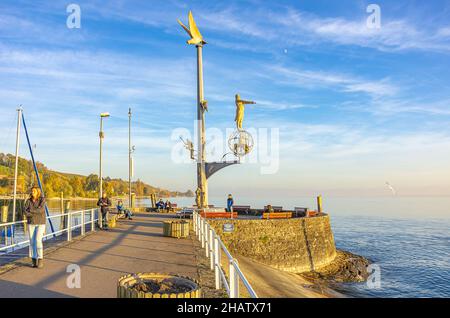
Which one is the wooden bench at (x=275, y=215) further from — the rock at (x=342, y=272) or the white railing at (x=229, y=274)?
the white railing at (x=229, y=274)

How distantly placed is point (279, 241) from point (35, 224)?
15.6 m

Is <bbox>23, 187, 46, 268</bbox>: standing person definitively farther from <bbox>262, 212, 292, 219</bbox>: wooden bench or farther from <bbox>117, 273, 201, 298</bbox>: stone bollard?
<bbox>262, 212, 292, 219</bbox>: wooden bench

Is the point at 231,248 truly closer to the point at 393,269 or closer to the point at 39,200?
the point at 39,200

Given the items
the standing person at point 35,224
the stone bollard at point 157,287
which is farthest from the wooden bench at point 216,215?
the stone bollard at point 157,287

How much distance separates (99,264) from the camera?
9.49 metres

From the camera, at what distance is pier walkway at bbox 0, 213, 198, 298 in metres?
7.00

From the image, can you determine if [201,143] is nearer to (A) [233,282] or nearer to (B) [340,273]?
(B) [340,273]

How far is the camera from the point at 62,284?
7348 mm

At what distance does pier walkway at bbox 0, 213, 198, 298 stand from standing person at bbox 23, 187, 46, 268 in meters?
0.31

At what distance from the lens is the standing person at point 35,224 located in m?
8.85

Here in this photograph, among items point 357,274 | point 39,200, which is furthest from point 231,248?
point 39,200

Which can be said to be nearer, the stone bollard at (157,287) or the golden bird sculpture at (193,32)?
the stone bollard at (157,287)

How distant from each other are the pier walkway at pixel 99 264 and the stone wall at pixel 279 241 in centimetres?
663
